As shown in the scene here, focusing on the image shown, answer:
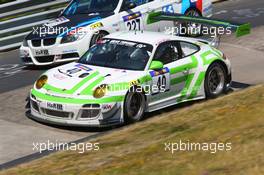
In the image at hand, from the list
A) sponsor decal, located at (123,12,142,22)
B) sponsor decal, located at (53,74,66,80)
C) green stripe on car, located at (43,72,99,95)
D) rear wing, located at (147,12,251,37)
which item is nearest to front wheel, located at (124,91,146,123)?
green stripe on car, located at (43,72,99,95)

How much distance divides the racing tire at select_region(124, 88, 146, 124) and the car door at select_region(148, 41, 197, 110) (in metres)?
0.23

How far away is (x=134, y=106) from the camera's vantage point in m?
11.9

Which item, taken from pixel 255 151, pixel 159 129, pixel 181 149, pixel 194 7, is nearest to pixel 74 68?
pixel 159 129

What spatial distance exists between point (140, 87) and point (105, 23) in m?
4.46

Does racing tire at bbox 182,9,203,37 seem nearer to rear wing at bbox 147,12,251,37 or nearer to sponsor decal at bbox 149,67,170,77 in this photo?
rear wing at bbox 147,12,251,37

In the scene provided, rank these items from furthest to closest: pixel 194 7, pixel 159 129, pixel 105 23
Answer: pixel 194 7 < pixel 105 23 < pixel 159 129

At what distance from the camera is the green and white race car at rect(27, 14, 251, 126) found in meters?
11.5

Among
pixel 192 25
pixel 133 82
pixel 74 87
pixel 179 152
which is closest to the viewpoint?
pixel 179 152

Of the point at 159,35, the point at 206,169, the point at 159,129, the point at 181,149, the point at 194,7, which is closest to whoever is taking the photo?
the point at 206,169

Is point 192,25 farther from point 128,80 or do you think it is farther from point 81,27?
point 128,80

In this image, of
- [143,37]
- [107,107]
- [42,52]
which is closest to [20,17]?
[42,52]

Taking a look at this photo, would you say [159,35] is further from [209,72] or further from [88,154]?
[88,154]

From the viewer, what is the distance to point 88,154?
9891mm

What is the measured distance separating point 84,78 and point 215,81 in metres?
2.72
